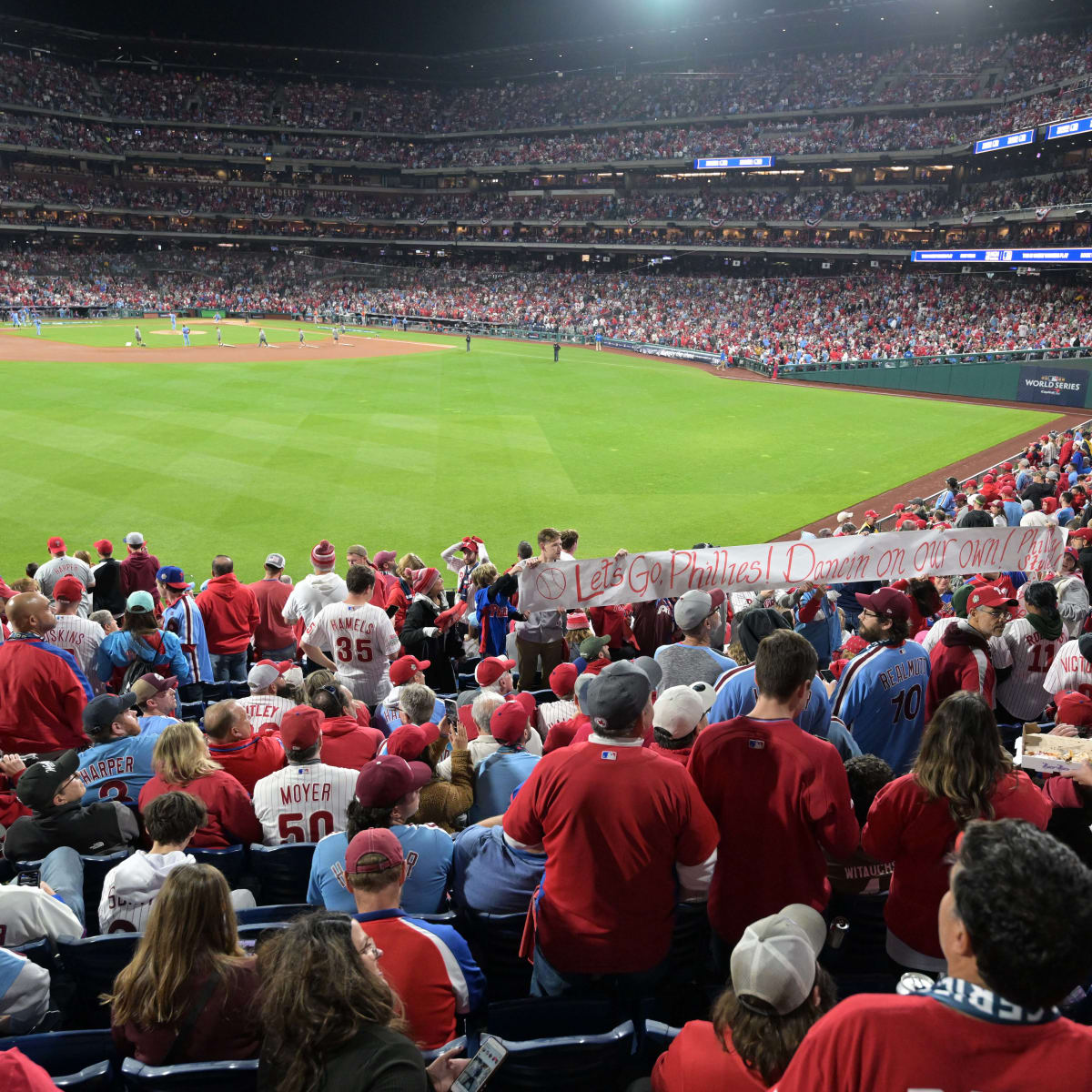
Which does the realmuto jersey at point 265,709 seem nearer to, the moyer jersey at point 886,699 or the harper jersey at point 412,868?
the harper jersey at point 412,868

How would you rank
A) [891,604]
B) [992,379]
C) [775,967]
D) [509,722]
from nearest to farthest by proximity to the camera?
1. [775,967]
2. [509,722]
3. [891,604]
4. [992,379]

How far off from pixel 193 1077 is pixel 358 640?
219 inches

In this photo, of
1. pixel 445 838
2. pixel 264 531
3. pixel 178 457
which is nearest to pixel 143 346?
pixel 178 457

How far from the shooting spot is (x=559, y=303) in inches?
2758

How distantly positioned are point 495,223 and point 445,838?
270ft

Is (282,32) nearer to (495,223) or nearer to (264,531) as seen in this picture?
(495,223)

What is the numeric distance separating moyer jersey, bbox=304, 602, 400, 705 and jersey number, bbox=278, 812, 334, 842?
3.15 m

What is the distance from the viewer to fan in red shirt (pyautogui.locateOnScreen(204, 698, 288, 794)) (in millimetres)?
5773

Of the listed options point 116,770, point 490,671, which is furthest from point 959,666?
point 116,770

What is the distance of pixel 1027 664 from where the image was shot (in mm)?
7375

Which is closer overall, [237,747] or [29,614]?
[237,747]

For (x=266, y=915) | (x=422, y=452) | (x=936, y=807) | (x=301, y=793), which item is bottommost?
(x=266, y=915)

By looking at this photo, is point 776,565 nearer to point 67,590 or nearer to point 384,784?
point 384,784

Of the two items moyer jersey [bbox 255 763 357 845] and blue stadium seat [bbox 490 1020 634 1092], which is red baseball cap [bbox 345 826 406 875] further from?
moyer jersey [bbox 255 763 357 845]
